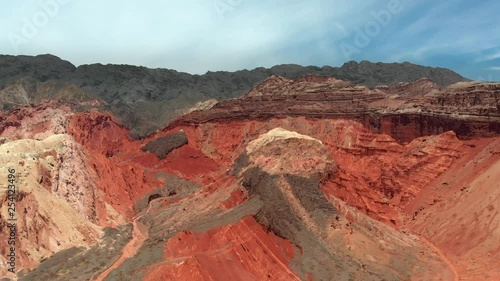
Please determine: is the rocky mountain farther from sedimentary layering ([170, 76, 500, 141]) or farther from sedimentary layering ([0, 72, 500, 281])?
sedimentary layering ([0, 72, 500, 281])

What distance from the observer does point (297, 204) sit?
1302 inches

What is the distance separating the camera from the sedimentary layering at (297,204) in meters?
27.3

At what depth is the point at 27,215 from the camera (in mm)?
28094

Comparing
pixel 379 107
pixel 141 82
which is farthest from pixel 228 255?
pixel 141 82

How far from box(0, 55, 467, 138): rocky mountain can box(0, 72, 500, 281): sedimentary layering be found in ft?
136

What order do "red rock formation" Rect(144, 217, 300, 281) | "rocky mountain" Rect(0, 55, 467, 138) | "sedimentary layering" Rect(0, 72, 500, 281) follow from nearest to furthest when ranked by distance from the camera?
1. "red rock formation" Rect(144, 217, 300, 281)
2. "sedimentary layering" Rect(0, 72, 500, 281)
3. "rocky mountain" Rect(0, 55, 467, 138)

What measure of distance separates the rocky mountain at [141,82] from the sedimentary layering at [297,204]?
41.4 m

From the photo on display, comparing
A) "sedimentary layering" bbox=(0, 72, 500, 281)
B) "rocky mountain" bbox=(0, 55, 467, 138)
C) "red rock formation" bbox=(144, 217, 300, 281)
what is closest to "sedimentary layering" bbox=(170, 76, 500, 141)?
"sedimentary layering" bbox=(0, 72, 500, 281)

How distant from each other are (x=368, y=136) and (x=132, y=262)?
3755 centimetres

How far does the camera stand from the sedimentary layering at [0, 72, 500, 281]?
89.7ft

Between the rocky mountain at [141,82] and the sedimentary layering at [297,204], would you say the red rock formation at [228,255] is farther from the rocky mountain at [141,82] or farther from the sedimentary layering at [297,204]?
the rocky mountain at [141,82]

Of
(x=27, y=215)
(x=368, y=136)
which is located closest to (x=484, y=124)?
(x=368, y=136)

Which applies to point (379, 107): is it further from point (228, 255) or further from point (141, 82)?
point (141, 82)

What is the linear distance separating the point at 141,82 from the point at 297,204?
103 meters
